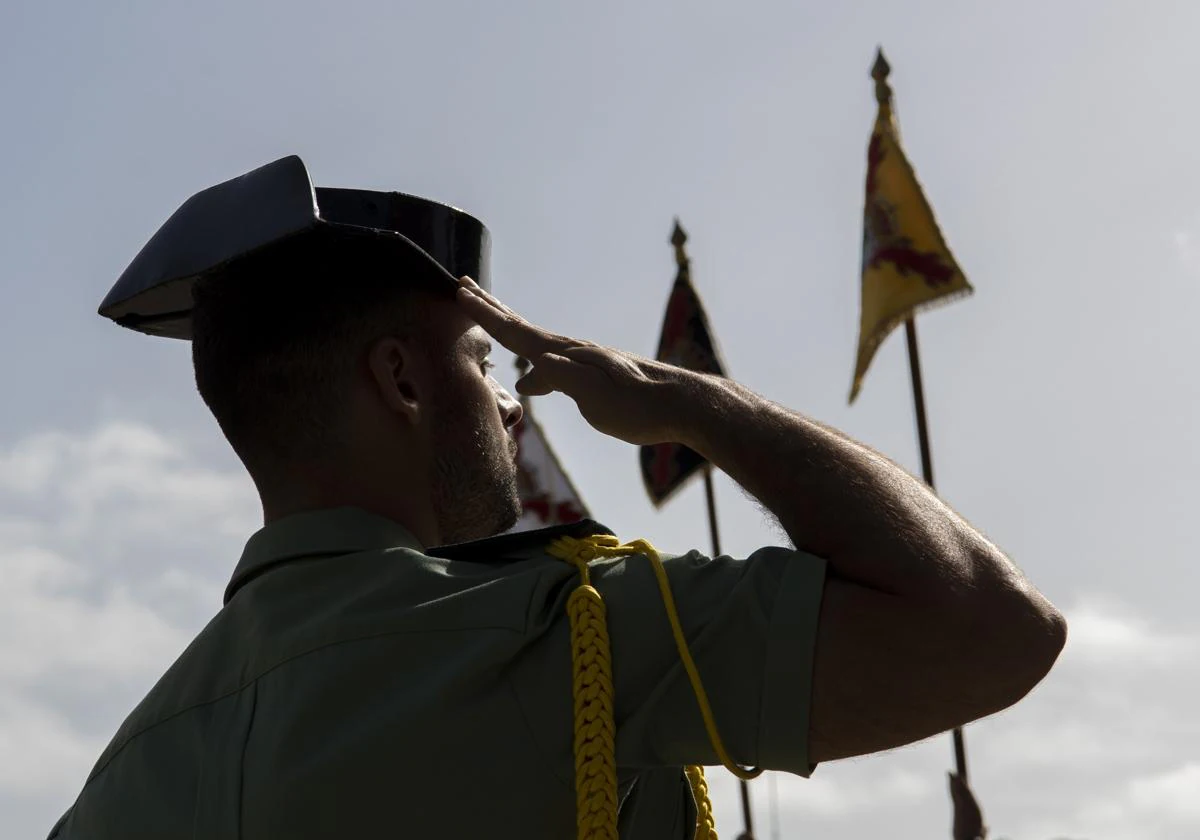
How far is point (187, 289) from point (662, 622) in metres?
1.15

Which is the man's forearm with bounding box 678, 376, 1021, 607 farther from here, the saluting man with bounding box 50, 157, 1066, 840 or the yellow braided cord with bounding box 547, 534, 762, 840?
the yellow braided cord with bounding box 547, 534, 762, 840

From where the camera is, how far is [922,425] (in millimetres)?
12273

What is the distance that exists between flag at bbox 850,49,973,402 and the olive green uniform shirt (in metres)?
10.5

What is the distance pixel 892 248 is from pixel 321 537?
10994mm

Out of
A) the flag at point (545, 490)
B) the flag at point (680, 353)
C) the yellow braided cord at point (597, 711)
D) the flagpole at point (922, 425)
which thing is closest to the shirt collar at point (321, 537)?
the yellow braided cord at point (597, 711)

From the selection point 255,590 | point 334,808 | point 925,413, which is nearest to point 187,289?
point 255,590

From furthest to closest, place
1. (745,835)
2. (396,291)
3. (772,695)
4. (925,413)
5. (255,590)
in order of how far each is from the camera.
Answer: (745,835) → (925,413) → (396,291) → (255,590) → (772,695)

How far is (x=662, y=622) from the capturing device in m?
2.55

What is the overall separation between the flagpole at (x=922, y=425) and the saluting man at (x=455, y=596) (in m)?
8.71

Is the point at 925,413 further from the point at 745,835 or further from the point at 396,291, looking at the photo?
the point at 396,291

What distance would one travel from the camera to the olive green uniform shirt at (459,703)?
2.47m

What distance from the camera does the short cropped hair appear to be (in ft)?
9.75

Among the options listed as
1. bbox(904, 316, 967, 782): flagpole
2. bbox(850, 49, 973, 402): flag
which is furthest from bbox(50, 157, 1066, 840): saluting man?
bbox(850, 49, 973, 402): flag

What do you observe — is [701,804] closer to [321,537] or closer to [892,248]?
[321,537]
